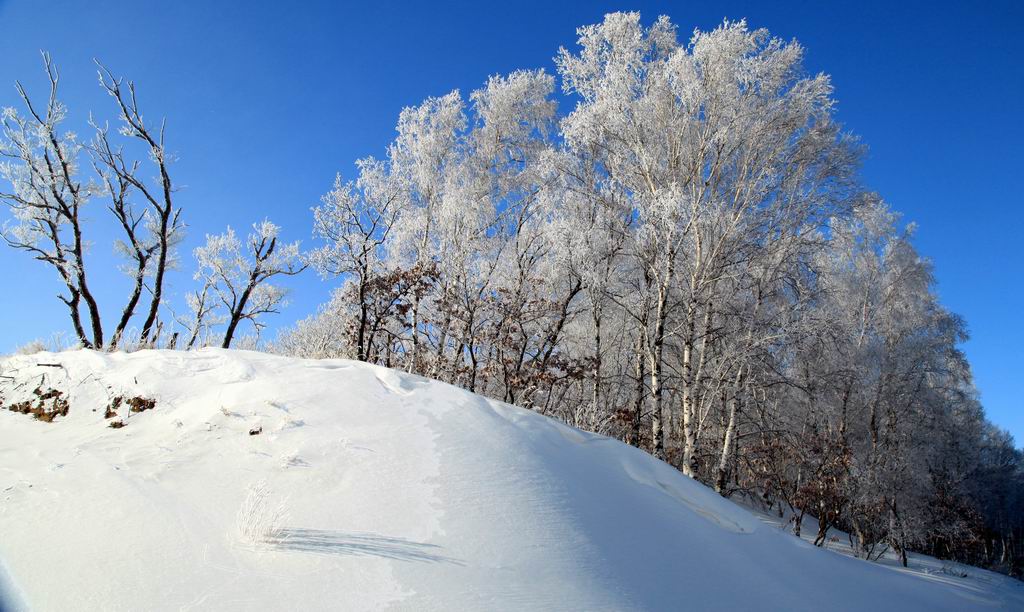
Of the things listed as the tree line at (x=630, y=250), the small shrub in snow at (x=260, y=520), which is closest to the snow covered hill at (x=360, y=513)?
the small shrub in snow at (x=260, y=520)

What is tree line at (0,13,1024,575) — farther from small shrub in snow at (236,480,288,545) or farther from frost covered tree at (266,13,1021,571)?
small shrub in snow at (236,480,288,545)

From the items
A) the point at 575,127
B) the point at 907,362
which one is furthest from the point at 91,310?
the point at 907,362

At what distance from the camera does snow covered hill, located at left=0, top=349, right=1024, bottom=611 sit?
95.0 inches

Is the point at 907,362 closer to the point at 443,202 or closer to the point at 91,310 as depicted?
the point at 443,202

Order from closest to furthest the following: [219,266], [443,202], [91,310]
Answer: [91,310]
[443,202]
[219,266]

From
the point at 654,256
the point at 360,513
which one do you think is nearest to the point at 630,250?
the point at 654,256

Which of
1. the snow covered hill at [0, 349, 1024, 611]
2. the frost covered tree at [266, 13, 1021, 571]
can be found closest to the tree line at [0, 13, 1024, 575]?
the frost covered tree at [266, 13, 1021, 571]

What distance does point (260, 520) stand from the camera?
8.89ft

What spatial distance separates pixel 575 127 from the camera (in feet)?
33.7

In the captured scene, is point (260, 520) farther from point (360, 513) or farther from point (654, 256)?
point (654, 256)

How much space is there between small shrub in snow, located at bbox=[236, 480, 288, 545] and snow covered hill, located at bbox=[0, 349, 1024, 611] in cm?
1

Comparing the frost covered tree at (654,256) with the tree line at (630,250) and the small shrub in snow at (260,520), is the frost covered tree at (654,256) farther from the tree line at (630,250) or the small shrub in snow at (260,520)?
the small shrub in snow at (260,520)

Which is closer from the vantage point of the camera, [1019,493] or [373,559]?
[373,559]

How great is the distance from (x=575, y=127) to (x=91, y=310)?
10784 mm
